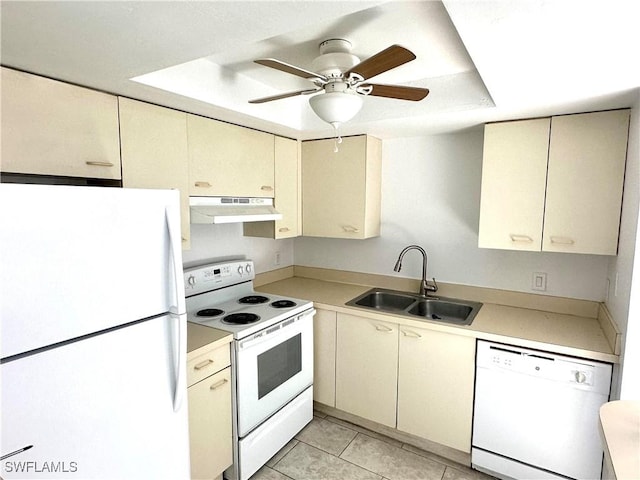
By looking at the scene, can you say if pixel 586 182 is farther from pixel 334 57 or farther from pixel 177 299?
pixel 177 299

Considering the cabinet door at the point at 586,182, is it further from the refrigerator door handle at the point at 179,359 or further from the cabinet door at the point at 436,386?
the refrigerator door handle at the point at 179,359

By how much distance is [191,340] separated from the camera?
1.81m

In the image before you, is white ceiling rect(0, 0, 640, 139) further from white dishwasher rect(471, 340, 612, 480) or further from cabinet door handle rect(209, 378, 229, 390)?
cabinet door handle rect(209, 378, 229, 390)

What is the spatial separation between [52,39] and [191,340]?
136 cm

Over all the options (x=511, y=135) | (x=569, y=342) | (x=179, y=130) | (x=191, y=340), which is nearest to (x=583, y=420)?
(x=569, y=342)

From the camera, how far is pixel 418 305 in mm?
2609

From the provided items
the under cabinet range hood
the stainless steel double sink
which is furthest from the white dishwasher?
the under cabinet range hood

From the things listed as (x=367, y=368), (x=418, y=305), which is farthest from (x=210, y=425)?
(x=418, y=305)

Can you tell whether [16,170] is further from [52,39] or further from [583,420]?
[583,420]

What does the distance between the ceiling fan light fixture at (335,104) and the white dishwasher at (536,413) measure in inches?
57.9

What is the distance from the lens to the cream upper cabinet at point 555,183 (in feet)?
6.04

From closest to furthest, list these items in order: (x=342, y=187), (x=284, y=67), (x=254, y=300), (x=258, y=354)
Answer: (x=284, y=67), (x=258, y=354), (x=254, y=300), (x=342, y=187)

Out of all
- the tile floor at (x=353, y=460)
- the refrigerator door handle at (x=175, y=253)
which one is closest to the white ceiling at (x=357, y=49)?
the refrigerator door handle at (x=175, y=253)

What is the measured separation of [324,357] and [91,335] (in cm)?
171
